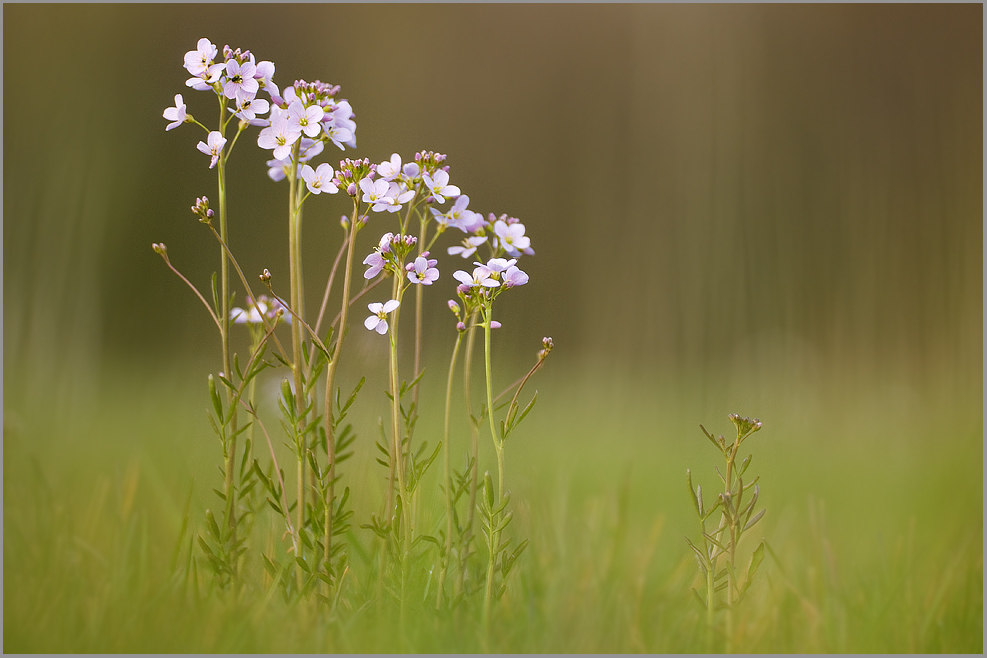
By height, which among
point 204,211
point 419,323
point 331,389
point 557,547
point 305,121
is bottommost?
point 557,547

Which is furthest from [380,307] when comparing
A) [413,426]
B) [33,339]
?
[33,339]

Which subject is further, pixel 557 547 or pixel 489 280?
pixel 557 547

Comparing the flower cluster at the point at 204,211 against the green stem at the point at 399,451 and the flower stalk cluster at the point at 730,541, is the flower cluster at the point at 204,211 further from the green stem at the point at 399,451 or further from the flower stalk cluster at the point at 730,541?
the flower stalk cluster at the point at 730,541

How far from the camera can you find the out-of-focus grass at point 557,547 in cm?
79

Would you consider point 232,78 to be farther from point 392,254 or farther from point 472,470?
point 472,470

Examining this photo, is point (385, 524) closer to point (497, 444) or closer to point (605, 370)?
point (497, 444)

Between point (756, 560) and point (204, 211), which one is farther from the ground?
point (204, 211)

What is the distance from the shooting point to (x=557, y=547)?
3.29 ft

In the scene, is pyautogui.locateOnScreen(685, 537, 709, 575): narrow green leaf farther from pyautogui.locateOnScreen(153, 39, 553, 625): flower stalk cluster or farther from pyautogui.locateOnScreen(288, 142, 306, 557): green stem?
pyautogui.locateOnScreen(288, 142, 306, 557): green stem

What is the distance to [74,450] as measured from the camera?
1.02m

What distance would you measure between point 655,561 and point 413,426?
437mm

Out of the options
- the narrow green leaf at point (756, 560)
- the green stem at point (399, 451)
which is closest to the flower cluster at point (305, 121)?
the green stem at point (399, 451)

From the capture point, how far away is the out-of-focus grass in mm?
787

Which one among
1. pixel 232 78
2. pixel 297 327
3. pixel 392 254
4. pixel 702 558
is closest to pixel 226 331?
pixel 297 327
